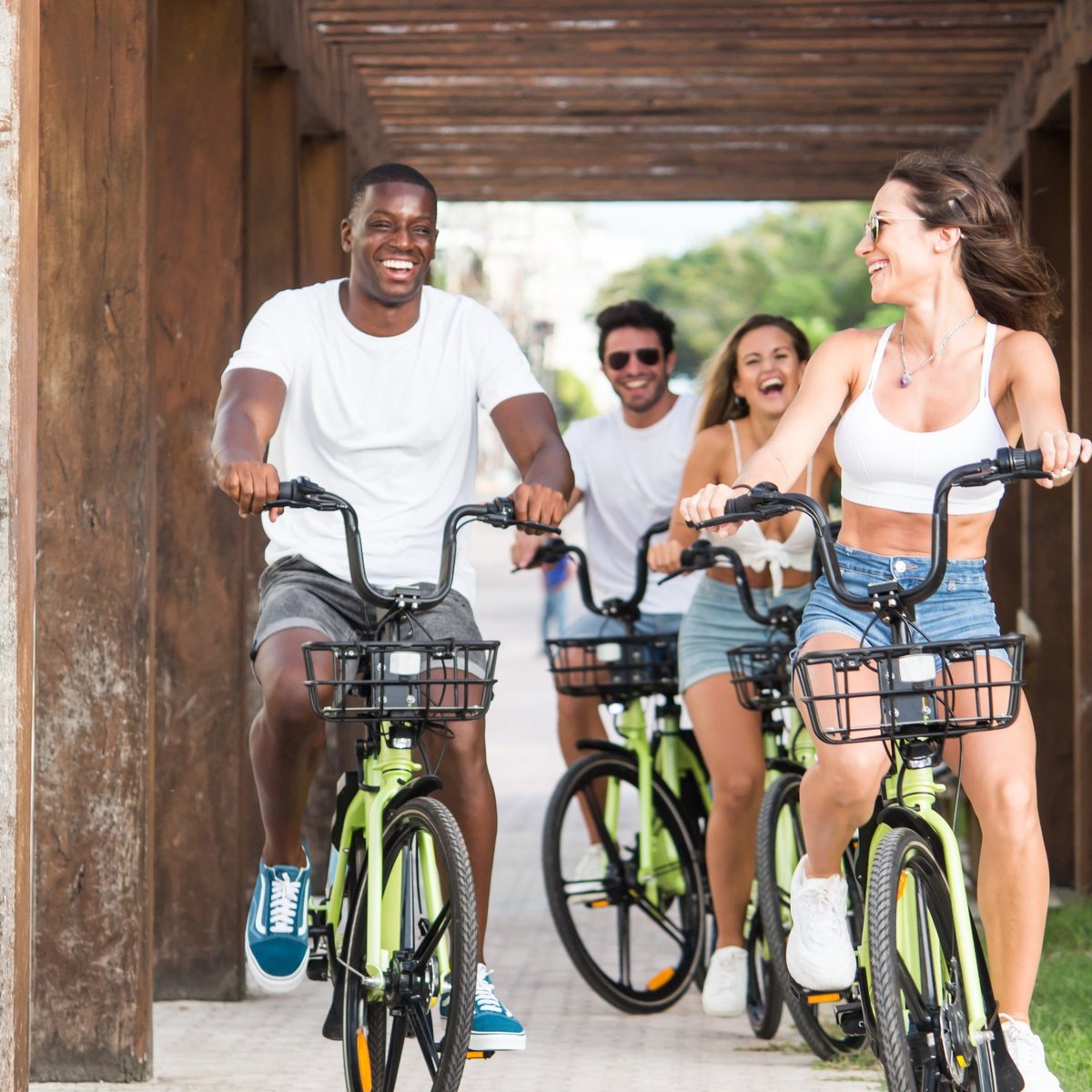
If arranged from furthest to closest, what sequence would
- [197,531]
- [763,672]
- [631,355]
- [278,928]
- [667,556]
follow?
[631,355] < [197,531] < [667,556] < [763,672] < [278,928]

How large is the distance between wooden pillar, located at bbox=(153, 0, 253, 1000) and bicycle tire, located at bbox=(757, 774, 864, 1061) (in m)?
1.96

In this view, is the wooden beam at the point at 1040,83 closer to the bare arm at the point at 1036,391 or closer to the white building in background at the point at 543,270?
the bare arm at the point at 1036,391

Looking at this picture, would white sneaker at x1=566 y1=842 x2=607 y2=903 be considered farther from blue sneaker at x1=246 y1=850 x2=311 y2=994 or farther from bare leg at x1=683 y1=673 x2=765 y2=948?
blue sneaker at x1=246 y1=850 x2=311 y2=994

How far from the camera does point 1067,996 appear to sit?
253 inches

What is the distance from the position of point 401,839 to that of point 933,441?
1.45 metres

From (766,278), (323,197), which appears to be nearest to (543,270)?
(766,278)

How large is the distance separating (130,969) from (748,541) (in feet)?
7.32

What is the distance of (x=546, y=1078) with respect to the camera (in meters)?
5.54

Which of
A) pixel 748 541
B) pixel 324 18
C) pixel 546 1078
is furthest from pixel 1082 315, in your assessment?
pixel 546 1078

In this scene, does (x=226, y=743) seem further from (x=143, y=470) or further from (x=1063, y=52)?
(x=1063, y=52)

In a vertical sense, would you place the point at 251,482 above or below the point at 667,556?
above

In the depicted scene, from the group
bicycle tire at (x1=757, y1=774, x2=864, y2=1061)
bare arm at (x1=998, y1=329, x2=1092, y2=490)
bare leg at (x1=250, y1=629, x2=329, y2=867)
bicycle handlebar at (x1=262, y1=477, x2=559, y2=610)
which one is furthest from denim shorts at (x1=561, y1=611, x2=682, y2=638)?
bare arm at (x1=998, y1=329, x2=1092, y2=490)

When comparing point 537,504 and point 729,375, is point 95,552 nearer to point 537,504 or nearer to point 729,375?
point 537,504

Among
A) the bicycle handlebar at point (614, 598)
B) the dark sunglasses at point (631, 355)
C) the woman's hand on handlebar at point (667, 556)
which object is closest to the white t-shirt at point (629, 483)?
the dark sunglasses at point (631, 355)
